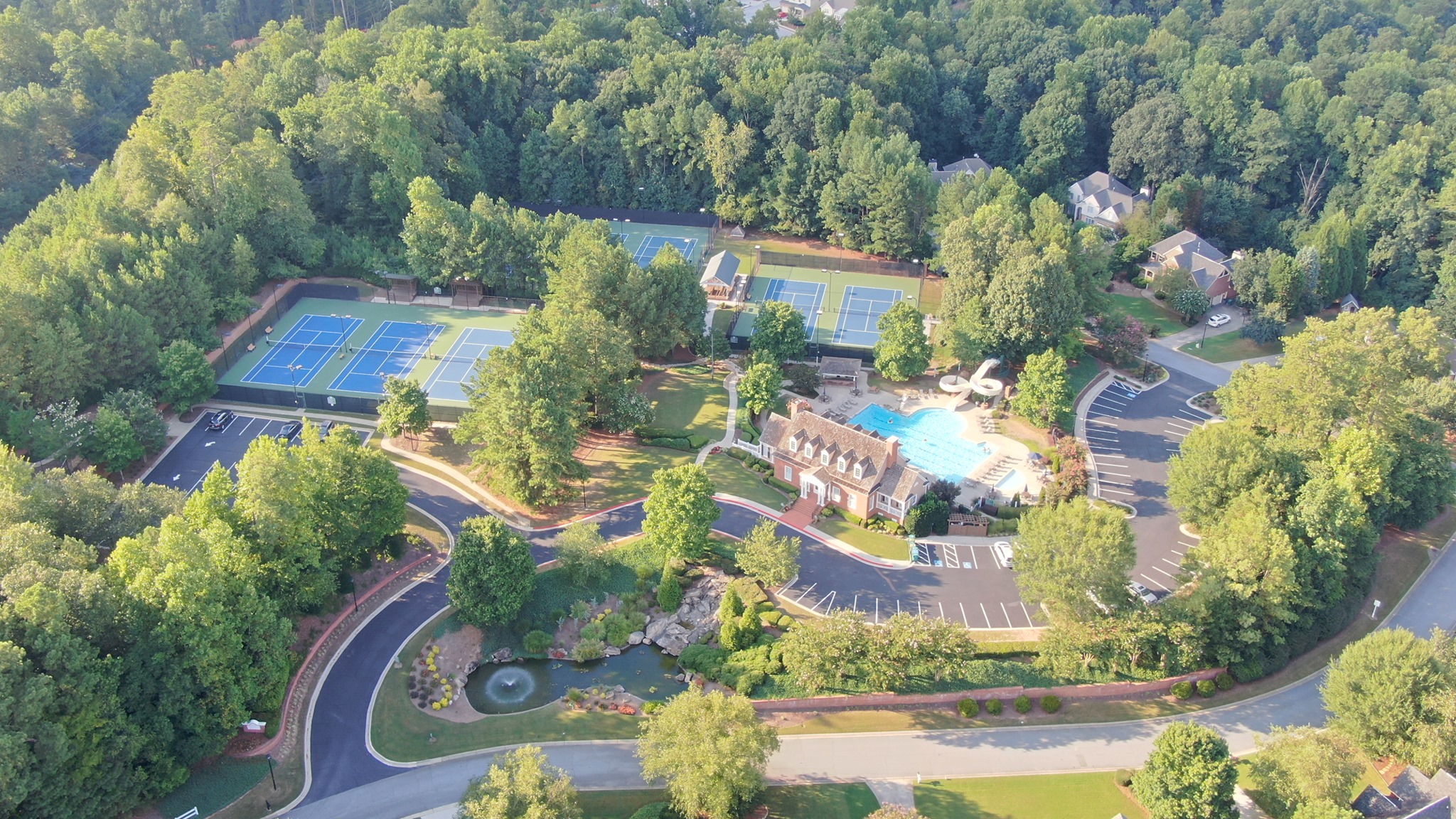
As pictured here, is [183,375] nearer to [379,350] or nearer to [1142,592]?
[379,350]

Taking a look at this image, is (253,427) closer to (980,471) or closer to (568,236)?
(568,236)

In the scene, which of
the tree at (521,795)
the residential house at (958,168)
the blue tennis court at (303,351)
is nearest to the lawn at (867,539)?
the tree at (521,795)

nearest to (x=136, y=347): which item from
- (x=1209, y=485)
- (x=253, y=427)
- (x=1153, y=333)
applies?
Result: (x=253, y=427)

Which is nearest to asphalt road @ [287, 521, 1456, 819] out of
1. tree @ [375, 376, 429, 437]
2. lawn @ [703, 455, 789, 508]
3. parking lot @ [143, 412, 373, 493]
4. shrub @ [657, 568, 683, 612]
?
shrub @ [657, 568, 683, 612]

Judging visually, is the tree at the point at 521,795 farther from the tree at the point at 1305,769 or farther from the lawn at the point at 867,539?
the tree at the point at 1305,769

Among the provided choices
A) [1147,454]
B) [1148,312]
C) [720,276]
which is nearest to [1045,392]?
[1147,454]
